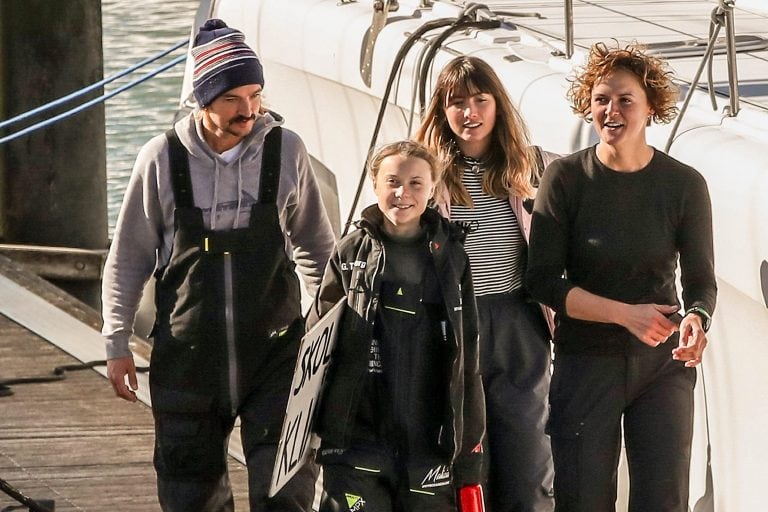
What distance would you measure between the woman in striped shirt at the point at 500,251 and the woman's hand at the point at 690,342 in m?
0.63

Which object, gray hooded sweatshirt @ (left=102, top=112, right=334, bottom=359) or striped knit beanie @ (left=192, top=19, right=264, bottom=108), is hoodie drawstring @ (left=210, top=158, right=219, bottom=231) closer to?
gray hooded sweatshirt @ (left=102, top=112, right=334, bottom=359)

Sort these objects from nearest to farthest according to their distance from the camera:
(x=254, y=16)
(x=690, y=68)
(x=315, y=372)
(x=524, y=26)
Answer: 1. (x=315, y=372)
2. (x=690, y=68)
3. (x=524, y=26)
4. (x=254, y=16)

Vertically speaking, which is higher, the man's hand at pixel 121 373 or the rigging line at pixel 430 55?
the rigging line at pixel 430 55

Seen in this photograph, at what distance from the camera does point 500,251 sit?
413cm

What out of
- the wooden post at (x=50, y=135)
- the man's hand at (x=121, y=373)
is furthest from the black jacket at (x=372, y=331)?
the wooden post at (x=50, y=135)

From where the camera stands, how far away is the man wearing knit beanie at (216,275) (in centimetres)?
394

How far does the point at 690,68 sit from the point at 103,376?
9.42 ft

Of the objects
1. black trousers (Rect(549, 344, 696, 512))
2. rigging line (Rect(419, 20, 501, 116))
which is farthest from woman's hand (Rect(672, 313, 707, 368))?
rigging line (Rect(419, 20, 501, 116))

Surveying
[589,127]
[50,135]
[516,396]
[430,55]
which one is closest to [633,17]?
[430,55]

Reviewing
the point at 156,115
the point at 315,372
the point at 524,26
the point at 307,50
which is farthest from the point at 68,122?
the point at 156,115

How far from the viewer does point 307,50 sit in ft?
20.8

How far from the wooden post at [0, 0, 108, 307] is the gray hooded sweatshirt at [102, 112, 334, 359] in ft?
14.9

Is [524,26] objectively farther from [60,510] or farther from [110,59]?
[110,59]

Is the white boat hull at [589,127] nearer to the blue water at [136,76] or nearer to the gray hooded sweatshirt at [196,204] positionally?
the gray hooded sweatshirt at [196,204]
